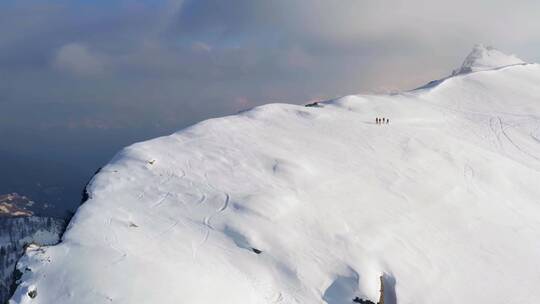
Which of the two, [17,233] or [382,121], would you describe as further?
[17,233]

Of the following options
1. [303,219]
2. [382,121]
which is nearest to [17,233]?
[382,121]

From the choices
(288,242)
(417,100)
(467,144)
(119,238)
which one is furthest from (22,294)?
(417,100)

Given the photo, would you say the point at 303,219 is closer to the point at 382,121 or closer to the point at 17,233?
the point at 382,121

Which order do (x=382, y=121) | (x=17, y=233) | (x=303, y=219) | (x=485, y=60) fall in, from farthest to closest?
(x=17, y=233), (x=485, y=60), (x=382, y=121), (x=303, y=219)

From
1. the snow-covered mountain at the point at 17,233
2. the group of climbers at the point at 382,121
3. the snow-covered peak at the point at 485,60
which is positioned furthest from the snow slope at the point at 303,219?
the snow-covered mountain at the point at 17,233

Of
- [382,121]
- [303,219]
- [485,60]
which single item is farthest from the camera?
[485,60]

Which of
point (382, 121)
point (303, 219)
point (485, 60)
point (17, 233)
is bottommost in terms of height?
point (17, 233)

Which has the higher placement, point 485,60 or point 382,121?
point 485,60
